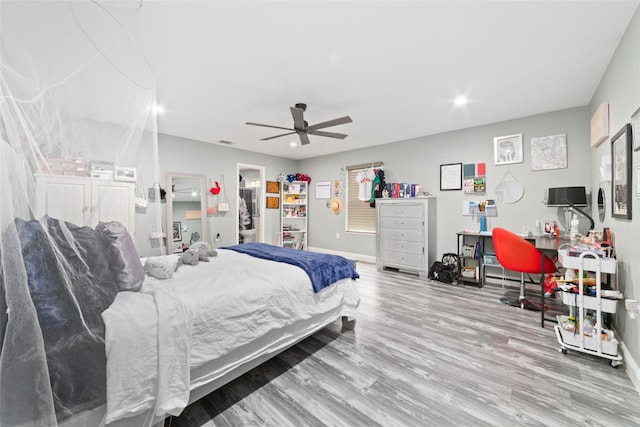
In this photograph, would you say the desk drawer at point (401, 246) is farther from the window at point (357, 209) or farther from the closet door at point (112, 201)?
the closet door at point (112, 201)

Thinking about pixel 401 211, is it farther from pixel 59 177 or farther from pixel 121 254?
pixel 59 177

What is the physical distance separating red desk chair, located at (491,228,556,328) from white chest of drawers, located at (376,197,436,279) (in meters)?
1.36

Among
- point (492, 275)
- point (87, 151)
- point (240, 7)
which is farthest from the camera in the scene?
point (492, 275)

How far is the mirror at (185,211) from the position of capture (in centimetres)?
477

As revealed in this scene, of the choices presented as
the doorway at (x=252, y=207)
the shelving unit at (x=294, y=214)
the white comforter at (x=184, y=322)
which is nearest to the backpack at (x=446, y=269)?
the white comforter at (x=184, y=322)

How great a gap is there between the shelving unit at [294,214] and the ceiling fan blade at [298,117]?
3.49 m

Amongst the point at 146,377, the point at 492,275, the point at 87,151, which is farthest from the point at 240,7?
the point at 492,275

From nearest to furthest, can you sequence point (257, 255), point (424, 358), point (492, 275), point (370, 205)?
1. point (424, 358)
2. point (257, 255)
3. point (492, 275)
4. point (370, 205)

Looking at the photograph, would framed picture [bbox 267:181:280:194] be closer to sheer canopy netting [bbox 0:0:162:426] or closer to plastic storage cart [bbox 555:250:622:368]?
sheer canopy netting [bbox 0:0:162:426]

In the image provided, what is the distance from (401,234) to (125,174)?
4.39 meters

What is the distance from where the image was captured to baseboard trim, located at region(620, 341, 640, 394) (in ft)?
5.82

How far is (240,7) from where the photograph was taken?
182cm

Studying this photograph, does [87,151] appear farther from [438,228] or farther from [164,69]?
[438,228]

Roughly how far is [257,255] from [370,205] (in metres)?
3.48
